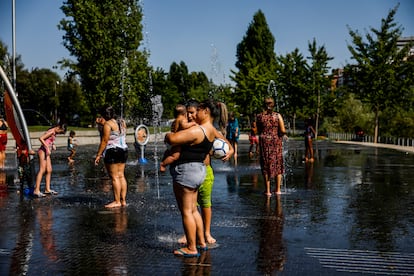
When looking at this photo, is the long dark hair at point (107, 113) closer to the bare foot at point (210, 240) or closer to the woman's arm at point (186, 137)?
the bare foot at point (210, 240)

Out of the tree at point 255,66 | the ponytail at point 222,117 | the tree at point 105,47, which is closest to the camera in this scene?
the ponytail at point 222,117

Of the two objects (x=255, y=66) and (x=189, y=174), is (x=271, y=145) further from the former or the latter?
(x=255, y=66)

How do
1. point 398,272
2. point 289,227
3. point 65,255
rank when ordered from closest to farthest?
1. point 398,272
2. point 65,255
3. point 289,227

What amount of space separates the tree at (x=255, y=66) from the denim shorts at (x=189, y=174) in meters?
50.1

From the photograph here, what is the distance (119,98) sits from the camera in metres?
45.7

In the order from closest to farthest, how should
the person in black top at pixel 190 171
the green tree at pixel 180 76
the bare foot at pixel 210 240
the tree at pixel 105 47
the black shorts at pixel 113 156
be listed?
1. the person in black top at pixel 190 171
2. the bare foot at pixel 210 240
3. the black shorts at pixel 113 156
4. the tree at pixel 105 47
5. the green tree at pixel 180 76

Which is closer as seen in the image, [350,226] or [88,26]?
[350,226]

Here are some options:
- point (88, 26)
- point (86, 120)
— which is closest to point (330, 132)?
point (88, 26)

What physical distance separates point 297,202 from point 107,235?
3.94 metres

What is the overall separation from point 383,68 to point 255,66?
3258 cm

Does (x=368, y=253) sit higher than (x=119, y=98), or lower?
lower

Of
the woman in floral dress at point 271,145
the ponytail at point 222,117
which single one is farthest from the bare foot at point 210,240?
the woman in floral dress at point 271,145

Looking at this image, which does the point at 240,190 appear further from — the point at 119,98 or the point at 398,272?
the point at 119,98

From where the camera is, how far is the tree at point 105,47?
43.5 m
